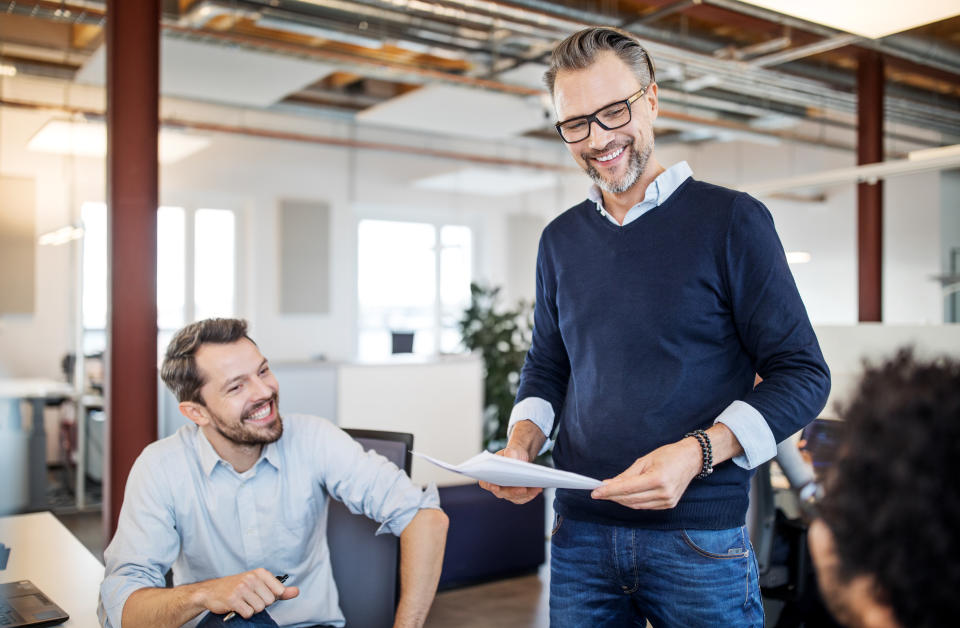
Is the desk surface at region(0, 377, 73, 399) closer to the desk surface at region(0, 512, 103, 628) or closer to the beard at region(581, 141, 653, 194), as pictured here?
the desk surface at region(0, 512, 103, 628)

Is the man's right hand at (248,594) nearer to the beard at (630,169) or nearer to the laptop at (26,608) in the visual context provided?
the laptop at (26,608)

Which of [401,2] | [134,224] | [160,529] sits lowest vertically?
[160,529]

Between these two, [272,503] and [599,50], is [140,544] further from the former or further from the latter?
[599,50]

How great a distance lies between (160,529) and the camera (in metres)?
1.89

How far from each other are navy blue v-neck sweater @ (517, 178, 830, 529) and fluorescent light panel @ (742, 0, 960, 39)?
6.37 ft

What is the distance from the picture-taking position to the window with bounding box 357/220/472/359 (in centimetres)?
1148

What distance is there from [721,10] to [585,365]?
5.92 m

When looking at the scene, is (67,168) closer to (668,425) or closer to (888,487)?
(668,425)

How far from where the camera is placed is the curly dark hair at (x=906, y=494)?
650 millimetres

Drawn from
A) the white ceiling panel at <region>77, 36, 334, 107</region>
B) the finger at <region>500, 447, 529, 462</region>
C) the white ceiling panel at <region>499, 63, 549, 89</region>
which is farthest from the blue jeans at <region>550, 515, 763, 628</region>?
the white ceiling panel at <region>499, 63, 549, 89</region>

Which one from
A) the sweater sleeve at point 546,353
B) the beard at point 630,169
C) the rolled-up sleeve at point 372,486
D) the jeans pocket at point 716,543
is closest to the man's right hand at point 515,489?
the sweater sleeve at point 546,353

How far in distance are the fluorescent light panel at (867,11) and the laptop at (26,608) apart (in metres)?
2.84

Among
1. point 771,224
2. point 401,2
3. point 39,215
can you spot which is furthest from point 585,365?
point 39,215

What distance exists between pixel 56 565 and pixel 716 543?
5.46 feet
